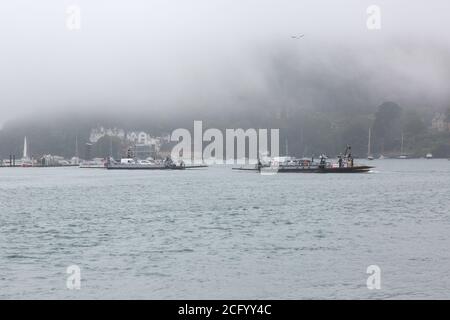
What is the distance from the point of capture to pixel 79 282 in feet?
112

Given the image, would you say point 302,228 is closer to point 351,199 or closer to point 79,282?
point 79,282

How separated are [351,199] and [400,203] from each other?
32.1ft

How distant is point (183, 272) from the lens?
36812mm

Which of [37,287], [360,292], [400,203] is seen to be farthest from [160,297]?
[400,203]

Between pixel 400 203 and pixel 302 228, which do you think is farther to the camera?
pixel 400 203
